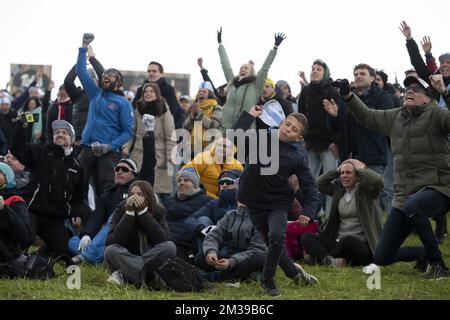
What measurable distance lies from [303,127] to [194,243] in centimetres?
237

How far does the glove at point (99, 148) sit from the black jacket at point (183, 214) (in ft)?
4.04

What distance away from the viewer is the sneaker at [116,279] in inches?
286

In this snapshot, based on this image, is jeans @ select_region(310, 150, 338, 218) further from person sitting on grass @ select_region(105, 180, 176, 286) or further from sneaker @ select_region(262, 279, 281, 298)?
sneaker @ select_region(262, 279, 281, 298)

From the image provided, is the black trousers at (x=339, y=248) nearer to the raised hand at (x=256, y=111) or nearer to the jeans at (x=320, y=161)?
the jeans at (x=320, y=161)

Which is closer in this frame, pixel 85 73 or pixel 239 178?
pixel 239 178

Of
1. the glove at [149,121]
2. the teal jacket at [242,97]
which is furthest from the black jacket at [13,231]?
the teal jacket at [242,97]

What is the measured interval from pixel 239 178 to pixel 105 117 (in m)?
3.81

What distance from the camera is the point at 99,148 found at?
406 inches

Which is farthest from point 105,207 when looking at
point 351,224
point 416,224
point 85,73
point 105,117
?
point 416,224

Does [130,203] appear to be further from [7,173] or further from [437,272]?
[437,272]

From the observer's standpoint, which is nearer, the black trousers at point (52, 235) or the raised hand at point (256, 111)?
the raised hand at point (256, 111)

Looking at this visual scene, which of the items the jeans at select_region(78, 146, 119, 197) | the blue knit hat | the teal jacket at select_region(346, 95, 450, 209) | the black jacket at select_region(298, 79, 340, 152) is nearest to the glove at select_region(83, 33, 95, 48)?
the jeans at select_region(78, 146, 119, 197)
